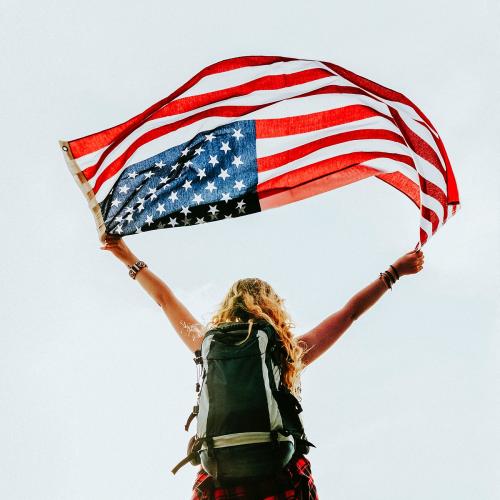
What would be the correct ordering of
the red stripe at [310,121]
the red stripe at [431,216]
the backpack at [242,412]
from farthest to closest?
the red stripe at [310,121]
the red stripe at [431,216]
the backpack at [242,412]

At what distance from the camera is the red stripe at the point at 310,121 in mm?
7852

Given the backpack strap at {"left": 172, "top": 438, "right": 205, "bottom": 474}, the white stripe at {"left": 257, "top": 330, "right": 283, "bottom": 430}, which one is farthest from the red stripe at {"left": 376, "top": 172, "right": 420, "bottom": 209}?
the backpack strap at {"left": 172, "top": 438, "right": 205, "bottom": 474}

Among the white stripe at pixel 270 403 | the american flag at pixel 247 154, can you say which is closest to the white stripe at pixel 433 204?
the american flag at pixel 247 154

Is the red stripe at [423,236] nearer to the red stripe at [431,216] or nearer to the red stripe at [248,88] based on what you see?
the red stripe at [431,216]

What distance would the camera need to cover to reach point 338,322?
588 centimetres

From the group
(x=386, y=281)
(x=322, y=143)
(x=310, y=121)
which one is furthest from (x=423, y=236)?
(x=310, y=121)

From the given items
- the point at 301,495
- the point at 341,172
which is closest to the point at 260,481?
the point at 301,495

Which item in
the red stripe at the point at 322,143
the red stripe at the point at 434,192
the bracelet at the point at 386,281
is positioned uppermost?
the red stripe at the point at 322,143

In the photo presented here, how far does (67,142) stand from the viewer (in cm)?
730

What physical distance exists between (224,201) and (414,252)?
7.50ft

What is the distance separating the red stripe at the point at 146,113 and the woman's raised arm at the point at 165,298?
1.17 meters

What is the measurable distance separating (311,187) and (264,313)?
260 cm

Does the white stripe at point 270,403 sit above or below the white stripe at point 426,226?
below

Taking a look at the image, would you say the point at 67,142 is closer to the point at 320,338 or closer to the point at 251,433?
the point at 320,338
